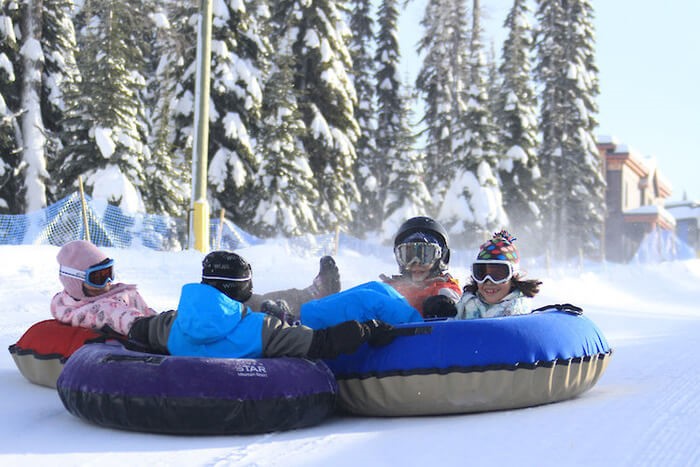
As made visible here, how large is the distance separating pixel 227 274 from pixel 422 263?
2.46 metres

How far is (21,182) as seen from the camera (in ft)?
67.7

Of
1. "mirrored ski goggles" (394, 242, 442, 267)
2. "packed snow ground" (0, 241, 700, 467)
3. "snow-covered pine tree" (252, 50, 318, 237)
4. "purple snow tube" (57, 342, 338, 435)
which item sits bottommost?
"packed snow ground" (0, 241, 700, 467)

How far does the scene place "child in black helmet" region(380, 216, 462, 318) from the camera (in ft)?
21.7

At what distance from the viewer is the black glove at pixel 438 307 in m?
5.84

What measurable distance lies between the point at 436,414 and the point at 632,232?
47.2 m

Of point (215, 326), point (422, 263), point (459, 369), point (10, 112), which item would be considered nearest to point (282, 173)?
point (10, 112)

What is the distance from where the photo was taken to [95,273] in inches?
236

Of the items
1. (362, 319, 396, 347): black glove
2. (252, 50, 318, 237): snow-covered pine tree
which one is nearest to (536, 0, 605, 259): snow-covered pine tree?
(252, 50, 318, 237): snow-covered pine tree

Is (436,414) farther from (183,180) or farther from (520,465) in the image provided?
(183,180)

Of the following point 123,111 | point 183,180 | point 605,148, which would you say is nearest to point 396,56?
point 605,148

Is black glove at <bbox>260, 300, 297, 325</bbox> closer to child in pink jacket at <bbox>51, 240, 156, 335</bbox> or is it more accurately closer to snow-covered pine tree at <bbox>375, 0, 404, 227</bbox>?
child in pink jacket at <bbox>51, 240, 156, 335</bbox>

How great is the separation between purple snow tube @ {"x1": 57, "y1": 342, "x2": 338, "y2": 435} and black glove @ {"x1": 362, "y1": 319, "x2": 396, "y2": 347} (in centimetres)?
46

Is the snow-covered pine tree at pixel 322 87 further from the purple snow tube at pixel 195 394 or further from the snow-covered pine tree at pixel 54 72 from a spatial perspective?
the purple snow tube at pixel 195 394

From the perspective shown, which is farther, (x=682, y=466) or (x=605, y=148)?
(x=605, y=148)
